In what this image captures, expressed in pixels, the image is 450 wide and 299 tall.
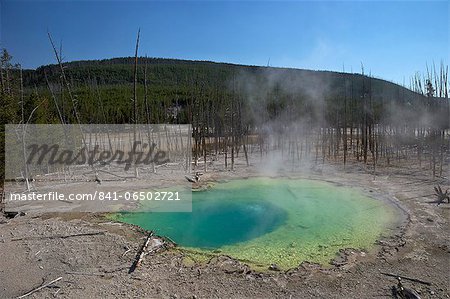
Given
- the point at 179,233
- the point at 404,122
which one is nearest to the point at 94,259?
the point at 179,233

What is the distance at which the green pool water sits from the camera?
925cm

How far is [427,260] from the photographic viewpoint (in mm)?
7965

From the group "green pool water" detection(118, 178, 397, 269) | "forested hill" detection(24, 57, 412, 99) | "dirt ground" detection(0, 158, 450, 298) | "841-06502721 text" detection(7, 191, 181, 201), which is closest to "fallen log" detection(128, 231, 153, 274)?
"dirt ground" detection(0, 158, 450, 298)

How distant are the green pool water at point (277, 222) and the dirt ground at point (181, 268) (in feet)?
2.38

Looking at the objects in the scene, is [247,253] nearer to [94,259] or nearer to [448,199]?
[94,259]

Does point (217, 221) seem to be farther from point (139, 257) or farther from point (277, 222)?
point (139, 257)

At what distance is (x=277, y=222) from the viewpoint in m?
11.9

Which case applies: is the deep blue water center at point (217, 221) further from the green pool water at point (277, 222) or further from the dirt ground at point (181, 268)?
the dirt ground at point (181, 268)

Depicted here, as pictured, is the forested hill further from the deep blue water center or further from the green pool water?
the deep blue water center

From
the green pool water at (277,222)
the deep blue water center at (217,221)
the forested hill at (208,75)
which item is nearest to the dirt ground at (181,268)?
the green pool water at (277,222)

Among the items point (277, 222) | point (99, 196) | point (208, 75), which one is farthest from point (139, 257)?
point (208, 75)

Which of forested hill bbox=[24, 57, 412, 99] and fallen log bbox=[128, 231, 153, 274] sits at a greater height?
forested hill bbox=[24, 57, 412, 99]

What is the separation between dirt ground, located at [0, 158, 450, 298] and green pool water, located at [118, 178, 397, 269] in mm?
725

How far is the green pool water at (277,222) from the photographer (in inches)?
364
